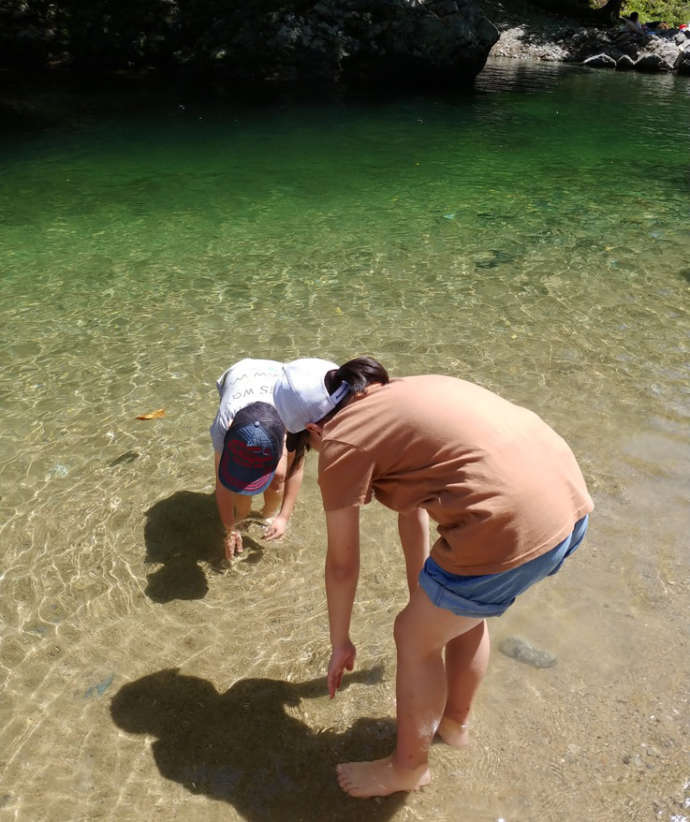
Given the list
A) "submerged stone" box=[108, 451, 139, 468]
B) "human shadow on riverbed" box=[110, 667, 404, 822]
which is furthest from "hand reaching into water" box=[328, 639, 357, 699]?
"submerged stone" box=[108, 451, 139, 468]

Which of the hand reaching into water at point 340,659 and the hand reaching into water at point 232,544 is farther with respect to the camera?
the hand reaching into water at point 232,544

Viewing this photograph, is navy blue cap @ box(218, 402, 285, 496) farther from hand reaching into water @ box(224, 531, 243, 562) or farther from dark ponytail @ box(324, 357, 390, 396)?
dark ponytail @ box(324, 357, 390, 396)

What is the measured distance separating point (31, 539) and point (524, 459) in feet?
9.57

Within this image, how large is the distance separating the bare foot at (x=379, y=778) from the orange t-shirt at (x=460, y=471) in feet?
3.10

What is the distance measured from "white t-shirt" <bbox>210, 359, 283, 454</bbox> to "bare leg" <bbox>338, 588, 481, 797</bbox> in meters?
1.37

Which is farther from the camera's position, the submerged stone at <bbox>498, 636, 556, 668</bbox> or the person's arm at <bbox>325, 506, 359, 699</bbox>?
the submerged stone at <bbox>498, 636, 556, 668</bbox>

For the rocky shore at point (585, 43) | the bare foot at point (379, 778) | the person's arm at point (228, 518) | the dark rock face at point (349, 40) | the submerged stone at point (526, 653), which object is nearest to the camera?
the bare foot at point (379, 778)

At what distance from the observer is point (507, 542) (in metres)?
2.01

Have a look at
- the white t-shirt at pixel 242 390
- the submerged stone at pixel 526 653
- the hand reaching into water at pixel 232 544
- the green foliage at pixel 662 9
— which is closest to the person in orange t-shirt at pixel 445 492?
the submerged stone at pixel 526 653

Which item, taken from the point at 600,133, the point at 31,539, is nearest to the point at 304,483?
the point at 31,539

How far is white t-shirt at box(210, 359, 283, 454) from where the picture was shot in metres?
3.43

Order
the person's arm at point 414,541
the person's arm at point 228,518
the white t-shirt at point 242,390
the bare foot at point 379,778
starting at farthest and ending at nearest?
the person's arm at point 228,518 → the white t-shirt at point 242,390 → the person's arm at point 414,541 → the bare foot at point 379,778

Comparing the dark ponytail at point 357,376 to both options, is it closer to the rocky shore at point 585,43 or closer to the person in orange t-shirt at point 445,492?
the person in orange t-shirt at point 445,492

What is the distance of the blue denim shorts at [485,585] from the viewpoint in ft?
6.86
